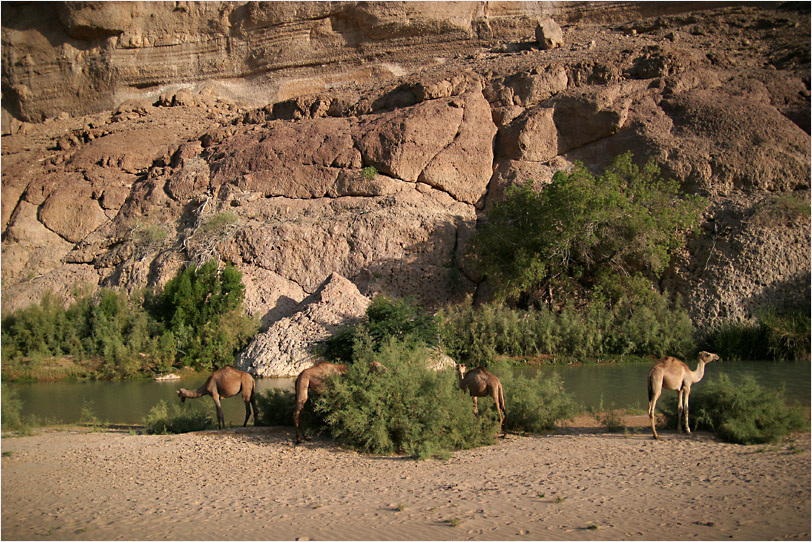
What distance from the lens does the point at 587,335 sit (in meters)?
15.5

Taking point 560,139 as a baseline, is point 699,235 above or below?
below

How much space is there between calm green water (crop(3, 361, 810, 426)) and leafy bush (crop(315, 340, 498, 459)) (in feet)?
8.95

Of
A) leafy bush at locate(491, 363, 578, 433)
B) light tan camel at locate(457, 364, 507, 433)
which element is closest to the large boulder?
leafy bush at locate(491, 363, 578, 433)

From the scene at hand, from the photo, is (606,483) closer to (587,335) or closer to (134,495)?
(134,495)

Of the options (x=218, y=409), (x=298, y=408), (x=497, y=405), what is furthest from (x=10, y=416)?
(x=497, y=405)

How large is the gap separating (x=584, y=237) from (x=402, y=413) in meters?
10.3

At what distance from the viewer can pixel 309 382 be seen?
8023mm

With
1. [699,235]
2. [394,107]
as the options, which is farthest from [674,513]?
[394,107]

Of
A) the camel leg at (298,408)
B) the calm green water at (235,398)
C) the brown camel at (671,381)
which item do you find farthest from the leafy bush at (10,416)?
the brown camel at (671,381)

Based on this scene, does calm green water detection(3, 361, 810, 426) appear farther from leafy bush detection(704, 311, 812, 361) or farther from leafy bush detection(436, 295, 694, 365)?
leafy bush detection(436, 295, 694, 365)

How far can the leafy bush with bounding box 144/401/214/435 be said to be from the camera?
9016mm

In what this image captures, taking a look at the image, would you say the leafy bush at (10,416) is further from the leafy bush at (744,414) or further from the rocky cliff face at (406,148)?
the leafy bush at (744,414)

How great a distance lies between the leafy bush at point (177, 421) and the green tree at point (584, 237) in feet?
30.9

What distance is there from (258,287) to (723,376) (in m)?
12.7
